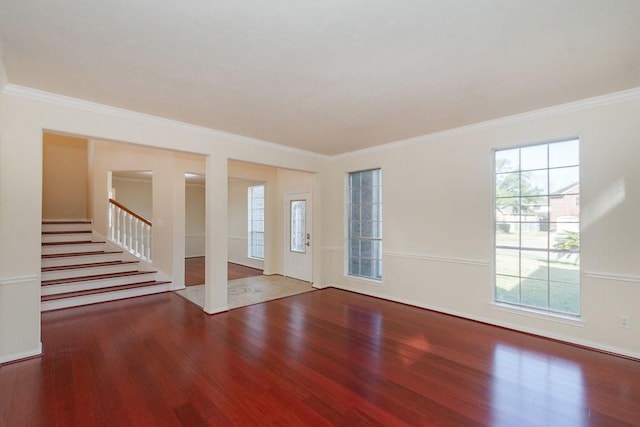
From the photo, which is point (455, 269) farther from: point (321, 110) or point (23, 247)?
point (23, 247)

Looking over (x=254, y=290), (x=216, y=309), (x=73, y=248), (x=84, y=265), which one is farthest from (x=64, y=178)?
(x=216, y=309)

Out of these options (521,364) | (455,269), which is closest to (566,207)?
(455,269)

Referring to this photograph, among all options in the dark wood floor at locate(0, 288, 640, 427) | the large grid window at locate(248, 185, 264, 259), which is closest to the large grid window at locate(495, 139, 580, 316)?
the dark wood floor at locate(0, 288, 640, 427)

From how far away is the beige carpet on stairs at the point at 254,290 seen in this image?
4965 mm

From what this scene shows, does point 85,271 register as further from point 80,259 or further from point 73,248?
point 73,248

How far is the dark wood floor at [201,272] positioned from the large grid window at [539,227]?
17.2ft

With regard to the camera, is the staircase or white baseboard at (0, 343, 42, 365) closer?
white baseboard at (0, 343, 42, 365)

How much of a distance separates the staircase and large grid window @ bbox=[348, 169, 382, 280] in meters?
3.66

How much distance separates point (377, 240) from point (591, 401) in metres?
3.42

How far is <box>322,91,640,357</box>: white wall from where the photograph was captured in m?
3.04

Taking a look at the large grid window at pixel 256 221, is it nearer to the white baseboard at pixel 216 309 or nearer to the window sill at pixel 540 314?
the white baseboard at pixel 216 309

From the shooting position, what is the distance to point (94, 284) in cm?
491

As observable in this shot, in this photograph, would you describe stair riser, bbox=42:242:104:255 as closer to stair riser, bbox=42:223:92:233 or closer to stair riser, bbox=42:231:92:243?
stair riser, bbox=42:231:92:243

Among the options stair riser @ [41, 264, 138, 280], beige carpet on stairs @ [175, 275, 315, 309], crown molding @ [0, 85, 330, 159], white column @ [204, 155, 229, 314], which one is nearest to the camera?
crown molding @ [0, 85, 330, 159]
